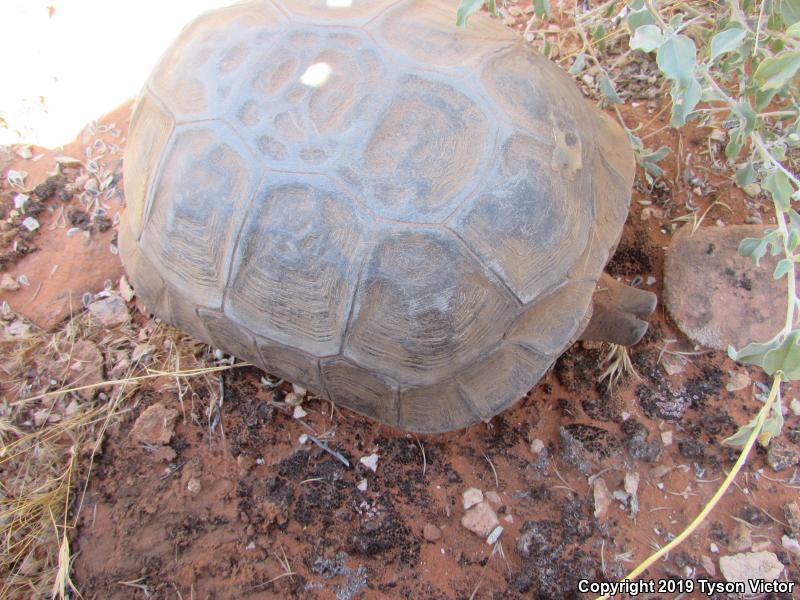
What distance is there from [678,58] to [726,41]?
7.4 inches

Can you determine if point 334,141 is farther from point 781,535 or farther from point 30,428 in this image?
point 781,535

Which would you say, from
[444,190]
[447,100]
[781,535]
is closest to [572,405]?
[781,535]

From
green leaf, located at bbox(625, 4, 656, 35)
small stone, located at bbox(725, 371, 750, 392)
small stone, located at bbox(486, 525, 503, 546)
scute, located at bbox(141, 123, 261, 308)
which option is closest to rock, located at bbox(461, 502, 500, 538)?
small stone, located at bbox(486, 525, 503, 546)

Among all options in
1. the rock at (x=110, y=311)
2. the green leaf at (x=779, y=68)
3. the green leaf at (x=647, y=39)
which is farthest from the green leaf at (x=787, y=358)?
the rock at (x=110, y=311)

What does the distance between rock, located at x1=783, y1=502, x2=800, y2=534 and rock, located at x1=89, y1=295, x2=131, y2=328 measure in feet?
9.84

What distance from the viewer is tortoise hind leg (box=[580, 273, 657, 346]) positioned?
86.4 inches

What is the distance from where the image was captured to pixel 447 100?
1.81m

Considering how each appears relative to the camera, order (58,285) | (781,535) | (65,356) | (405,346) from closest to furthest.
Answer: (405,346), (781,535), (65,356), (58,285)

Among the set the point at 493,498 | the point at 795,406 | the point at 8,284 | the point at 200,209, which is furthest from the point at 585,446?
the point at 8,284

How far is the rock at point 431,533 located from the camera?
2.17 meters

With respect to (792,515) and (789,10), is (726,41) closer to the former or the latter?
(789,10)

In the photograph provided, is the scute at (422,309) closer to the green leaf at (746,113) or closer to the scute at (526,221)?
the scute at (526,221)

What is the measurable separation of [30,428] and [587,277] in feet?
8.21

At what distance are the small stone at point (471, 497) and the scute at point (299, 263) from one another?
2.85 ft
